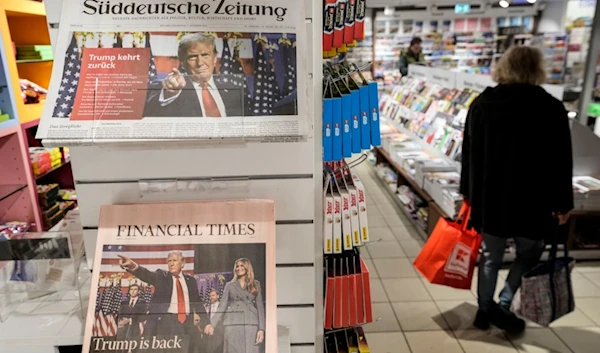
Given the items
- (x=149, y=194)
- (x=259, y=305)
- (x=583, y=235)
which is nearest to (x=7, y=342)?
(x=149, y=194)

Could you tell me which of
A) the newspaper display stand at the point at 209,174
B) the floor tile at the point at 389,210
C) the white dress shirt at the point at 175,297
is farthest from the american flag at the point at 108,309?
the floor tile at the point at 389,210

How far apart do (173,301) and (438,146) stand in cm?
431

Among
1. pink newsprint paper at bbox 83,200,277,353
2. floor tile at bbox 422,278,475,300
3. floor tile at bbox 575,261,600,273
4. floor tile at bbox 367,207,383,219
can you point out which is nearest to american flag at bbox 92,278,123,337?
pink newsprint paper at bbox 83,200,277,353

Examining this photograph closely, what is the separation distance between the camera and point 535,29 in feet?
36.7

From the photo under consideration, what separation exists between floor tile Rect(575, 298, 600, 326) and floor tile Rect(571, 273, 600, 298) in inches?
2.3

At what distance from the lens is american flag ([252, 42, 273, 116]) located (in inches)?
47.0

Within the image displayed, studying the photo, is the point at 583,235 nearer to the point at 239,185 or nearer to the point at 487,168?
the point at 487,168

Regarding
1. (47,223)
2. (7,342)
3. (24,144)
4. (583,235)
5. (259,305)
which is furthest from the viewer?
(583,235)

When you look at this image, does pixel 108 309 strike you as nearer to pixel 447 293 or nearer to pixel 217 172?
pixel 217 172

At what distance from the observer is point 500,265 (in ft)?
9.55

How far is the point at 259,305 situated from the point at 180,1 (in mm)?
856

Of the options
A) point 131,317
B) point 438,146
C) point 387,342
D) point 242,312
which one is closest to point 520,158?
point 387,342

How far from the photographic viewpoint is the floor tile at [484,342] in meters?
2.82

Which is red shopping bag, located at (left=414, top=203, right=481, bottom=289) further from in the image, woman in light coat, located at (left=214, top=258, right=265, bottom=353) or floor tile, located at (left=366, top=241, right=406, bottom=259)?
woman in light coat, located at (left=214, top=258, right=265, bottom=353)
